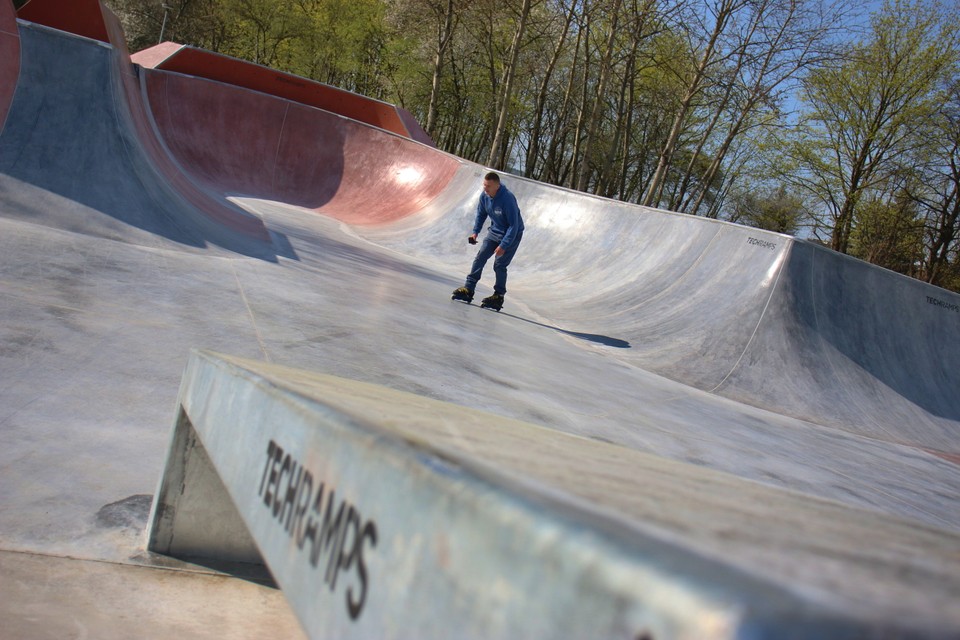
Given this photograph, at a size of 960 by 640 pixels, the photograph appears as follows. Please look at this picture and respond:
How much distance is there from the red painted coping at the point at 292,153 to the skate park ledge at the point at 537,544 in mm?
16959

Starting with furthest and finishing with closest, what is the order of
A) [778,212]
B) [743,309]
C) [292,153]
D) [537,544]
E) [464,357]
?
[778,212] → [292,153] → [743,309] → [464,357] → [537,544]

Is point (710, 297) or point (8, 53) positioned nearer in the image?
point (8, 53)

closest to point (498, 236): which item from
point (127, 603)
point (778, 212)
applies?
point (127, 603)

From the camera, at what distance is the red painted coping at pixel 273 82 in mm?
20328

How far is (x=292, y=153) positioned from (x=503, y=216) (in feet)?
39.9

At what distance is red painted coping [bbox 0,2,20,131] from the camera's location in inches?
290

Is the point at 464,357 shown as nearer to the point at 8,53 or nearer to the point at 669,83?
the point at 8,53

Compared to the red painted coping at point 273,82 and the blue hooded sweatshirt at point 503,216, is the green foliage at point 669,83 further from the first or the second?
the blue hooded sweatshirt at point 503,216

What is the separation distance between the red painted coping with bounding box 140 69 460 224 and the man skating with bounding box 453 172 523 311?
8.24m

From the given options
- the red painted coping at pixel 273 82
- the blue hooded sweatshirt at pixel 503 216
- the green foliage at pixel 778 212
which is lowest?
the blue hooded sweatshirt at pixel 503 216

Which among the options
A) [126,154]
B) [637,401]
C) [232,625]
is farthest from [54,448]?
[126,154]

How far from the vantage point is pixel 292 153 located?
20297 mm

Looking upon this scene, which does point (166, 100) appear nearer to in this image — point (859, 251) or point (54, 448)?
point (54, 448)

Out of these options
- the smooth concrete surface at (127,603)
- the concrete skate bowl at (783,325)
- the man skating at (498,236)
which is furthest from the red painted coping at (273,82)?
the smooth concrete surface at (127,603)
